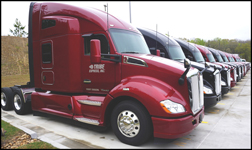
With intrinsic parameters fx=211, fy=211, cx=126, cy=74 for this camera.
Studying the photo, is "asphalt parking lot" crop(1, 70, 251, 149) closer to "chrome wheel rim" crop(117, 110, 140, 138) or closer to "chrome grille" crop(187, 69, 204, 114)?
"chrome wheel rim" crop(117, 110, 140, 138)

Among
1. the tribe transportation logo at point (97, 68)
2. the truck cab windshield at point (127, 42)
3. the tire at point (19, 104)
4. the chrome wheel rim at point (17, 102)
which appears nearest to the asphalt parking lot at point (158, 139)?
the tire at point (19, 104)

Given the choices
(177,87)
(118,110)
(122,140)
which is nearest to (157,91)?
(177,87)

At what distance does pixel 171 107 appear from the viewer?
12.8 ft

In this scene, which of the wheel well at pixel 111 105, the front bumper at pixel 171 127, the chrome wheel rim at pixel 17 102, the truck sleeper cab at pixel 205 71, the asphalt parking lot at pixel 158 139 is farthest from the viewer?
the chrome wheel rim at pixel 17 102

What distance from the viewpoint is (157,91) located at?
13.2 ft

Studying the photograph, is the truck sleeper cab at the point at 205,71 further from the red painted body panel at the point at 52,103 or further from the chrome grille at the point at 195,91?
the red painted body panel at the point at 52,103

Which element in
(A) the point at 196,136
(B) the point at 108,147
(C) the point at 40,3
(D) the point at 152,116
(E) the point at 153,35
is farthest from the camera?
(E) the point at 153,35

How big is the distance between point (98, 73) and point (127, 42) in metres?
1.05

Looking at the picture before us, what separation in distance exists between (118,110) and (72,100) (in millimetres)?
1584

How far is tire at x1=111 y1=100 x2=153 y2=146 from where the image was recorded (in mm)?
4086

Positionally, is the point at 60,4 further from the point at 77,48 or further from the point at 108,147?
the point at 108,147

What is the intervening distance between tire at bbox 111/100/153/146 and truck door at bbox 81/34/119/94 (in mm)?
734

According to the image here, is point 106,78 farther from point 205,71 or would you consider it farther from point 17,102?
point 17,102

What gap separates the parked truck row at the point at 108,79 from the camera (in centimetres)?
407
